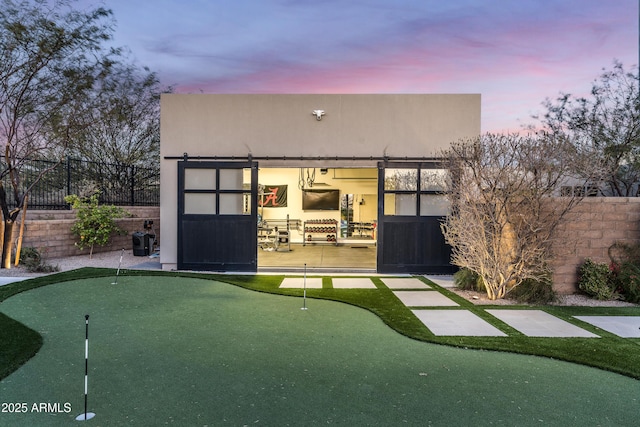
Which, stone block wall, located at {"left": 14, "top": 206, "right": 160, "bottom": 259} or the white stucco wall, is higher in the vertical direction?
the white stucco wall

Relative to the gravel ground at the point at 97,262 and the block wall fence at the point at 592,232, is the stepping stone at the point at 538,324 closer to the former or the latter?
the block wall fence at the point at 592,232

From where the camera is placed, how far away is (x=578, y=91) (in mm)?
20406

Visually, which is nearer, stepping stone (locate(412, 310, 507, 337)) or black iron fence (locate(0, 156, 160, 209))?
stepping stone (locate(412, 310, 507, 337))

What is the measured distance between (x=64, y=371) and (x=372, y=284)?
20.2 feet

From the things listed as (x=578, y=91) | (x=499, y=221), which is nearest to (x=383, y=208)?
(x=499, y=221)

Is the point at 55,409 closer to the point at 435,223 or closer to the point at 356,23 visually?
the point at 435,223

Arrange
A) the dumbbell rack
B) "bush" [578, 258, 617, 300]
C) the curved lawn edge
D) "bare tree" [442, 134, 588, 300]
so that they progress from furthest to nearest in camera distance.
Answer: the dumbbell rack → "bush" [578, 258, 617, 300] → "bare tree" [442, 134, 588, 300] → the curved lawn edge

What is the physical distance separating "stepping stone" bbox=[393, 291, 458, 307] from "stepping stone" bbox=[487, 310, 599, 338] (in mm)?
801

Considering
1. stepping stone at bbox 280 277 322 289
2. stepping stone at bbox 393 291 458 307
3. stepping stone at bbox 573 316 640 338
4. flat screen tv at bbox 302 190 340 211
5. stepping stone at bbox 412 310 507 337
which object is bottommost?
stepping stone at bbox 573 316 640 338

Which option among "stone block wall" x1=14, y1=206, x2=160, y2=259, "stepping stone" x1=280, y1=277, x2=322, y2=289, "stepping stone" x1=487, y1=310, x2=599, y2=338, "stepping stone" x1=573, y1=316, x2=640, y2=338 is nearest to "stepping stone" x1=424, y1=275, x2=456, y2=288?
"stepping stone" x1=487, y1=310, x2=599, y2=338

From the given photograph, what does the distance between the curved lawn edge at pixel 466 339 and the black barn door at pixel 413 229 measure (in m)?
2.02

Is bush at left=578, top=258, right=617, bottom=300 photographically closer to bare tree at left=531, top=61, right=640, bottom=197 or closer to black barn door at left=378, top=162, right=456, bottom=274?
black barn door at left=378, top=162, right=456, bottom=274

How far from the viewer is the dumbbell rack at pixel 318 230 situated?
17547 millimetres

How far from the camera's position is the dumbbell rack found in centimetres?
1755
